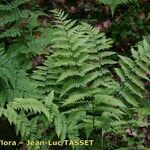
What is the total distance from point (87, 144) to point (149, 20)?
329 cm

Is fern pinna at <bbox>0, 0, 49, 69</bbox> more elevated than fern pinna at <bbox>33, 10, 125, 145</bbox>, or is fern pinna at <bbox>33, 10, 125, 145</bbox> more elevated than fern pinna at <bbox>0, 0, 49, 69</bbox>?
fern pinna at <bbox>0, 0, 49, 69</bbox>

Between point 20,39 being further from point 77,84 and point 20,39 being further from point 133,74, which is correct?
point 133,74

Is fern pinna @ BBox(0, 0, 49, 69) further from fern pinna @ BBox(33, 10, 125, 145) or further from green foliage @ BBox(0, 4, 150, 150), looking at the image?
fern pinna @ BBox(33, 10, 125, 145)

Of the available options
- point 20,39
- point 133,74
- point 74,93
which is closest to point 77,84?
point 74,93

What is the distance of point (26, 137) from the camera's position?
13.5ft

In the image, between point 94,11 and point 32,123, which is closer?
point 32,123

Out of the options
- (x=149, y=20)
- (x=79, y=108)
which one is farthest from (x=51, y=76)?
(x=149, y=20)

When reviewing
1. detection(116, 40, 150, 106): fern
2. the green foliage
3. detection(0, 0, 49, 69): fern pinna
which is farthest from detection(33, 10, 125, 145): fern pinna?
detection(0, 0, 49, 69): fern pinna

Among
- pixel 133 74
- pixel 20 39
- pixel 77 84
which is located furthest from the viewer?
pixel 20 39

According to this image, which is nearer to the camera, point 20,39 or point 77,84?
point 77,84

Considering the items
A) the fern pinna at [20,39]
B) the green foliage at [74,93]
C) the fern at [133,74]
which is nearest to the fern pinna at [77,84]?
the green foliage at [74,93]

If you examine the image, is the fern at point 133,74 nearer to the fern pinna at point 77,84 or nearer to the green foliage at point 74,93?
the green foliage at point 74,93

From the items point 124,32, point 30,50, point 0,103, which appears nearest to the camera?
point 0,103

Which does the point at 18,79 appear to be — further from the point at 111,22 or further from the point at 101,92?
the point at 111,22
